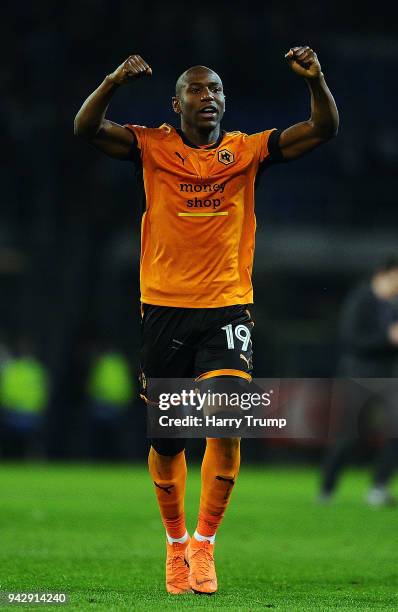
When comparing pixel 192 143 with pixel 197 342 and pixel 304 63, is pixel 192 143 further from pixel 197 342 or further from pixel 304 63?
pixel 197 342

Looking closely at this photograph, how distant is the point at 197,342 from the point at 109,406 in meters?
15.3

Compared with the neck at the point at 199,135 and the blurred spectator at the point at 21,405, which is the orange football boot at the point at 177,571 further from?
the blurred spectator at the point at 21,405

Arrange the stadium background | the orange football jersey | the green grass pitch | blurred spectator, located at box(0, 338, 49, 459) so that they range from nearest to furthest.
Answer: the green grass pitch → the orange football jersey → blurred spectator, located at box(0, 338, 49, 459) → the stadium background

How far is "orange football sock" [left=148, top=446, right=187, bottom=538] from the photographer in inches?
273

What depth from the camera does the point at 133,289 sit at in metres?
28.5

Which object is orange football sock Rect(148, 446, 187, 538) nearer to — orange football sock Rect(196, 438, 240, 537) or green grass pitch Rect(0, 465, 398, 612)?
orange football sock Rect(196, 438, 240, 537)

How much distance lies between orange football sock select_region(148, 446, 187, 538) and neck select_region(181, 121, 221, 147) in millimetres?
1514

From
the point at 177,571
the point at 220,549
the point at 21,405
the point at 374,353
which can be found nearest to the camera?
the point at 177,571

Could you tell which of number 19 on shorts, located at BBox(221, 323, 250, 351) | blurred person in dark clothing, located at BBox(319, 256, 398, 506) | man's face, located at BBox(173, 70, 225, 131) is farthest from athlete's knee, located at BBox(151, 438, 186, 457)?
blurred person in dark clothing, located at BBox(319, 256, 398, 506)

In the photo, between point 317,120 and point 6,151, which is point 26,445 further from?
point 317,120

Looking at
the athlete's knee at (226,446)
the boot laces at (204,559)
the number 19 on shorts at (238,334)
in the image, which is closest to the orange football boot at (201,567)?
the boot laces at (204,559)

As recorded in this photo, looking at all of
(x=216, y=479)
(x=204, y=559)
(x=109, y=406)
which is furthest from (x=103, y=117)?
(x=109, y=406)

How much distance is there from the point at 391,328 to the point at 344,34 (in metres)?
13.9

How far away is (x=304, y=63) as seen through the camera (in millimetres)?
6539
